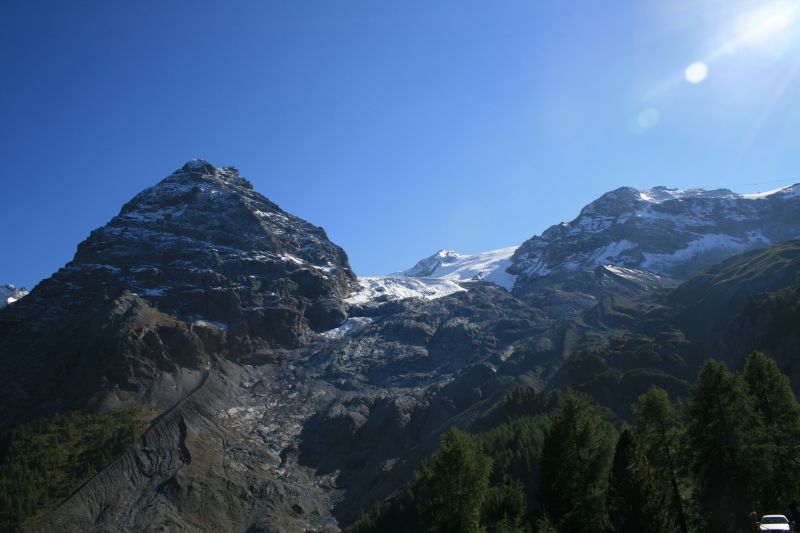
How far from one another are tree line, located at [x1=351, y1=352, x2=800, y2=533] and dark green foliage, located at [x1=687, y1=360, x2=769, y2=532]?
7 cm

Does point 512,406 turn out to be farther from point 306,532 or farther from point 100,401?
point 100,401

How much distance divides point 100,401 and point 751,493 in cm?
19793

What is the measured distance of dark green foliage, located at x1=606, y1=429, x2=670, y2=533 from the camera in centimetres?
4000

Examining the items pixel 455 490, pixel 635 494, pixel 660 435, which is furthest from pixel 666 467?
pixel 455 490

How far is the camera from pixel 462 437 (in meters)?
51.2

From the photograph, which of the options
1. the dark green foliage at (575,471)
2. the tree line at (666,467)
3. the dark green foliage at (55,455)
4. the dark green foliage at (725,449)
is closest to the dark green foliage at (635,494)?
the tree line at (666,467)

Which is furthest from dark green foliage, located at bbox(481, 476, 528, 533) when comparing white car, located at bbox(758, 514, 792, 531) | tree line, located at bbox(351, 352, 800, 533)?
white car, located at bbox(758, 514, 792, 531)

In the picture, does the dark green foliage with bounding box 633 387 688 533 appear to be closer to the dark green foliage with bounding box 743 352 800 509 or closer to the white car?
the dark green foliage with bounding box 743 352 800 509

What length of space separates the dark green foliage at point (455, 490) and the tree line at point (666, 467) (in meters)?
0.08

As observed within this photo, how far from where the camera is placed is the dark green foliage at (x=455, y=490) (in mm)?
47188

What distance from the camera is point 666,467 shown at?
46188mm

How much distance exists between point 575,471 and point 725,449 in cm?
1067

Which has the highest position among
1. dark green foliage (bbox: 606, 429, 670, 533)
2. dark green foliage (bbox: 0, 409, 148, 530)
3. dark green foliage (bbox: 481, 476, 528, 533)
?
dark green foliage (bbox: 0, 409, 148, 530)

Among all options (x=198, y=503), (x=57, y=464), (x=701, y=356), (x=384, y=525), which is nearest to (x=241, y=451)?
(x=198, y=503)
